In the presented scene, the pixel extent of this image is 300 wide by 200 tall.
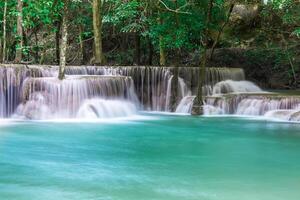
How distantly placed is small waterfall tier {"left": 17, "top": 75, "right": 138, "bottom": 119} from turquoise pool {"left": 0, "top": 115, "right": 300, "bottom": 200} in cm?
114

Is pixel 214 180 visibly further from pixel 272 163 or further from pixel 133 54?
pixel 133 54

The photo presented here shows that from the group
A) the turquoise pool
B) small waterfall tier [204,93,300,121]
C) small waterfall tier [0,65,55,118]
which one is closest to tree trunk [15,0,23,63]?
small waterfall tier [0,65,55,118]

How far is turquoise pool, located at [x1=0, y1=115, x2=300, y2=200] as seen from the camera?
6.61 m

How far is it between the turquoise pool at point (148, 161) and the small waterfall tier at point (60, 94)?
114cm

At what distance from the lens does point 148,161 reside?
8570 mm

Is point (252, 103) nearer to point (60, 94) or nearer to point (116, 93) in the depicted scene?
point (116, 93)

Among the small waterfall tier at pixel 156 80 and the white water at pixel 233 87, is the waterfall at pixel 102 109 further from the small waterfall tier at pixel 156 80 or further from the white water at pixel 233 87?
the white water at pixel 233 87

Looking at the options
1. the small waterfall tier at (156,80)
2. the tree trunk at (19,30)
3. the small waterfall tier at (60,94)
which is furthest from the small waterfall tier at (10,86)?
the small waterfall tier at (156,80)

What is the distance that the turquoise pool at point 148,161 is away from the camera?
6.61 metres

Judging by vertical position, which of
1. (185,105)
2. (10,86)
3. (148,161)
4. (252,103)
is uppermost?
(10,86)

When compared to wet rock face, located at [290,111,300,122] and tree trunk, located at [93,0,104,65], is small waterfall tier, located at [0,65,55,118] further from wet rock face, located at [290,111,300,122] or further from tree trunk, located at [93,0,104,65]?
wet rock face, located at [290,111,300,122]

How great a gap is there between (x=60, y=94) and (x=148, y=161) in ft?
22.7

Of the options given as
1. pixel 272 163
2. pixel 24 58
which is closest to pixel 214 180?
A: pixel 272 163

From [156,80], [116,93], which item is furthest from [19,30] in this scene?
[156,80]
